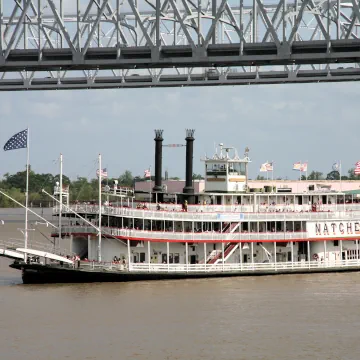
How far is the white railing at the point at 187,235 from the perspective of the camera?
40.6 m

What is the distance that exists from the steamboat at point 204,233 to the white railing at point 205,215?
0.12 feet

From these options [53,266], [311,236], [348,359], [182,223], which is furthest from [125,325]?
[311,236]

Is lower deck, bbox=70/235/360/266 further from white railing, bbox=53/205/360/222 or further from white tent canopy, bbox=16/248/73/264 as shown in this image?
white tent canopy, bbox=16/248/73/264

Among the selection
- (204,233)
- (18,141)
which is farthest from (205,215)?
(18,141)

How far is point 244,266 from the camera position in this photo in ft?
139

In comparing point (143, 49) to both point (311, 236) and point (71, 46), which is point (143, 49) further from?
point (311, 236)

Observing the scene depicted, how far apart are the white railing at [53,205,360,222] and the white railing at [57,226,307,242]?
1.86ft

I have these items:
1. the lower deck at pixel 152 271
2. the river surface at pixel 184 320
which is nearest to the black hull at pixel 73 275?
the lower deck at pixel 152 271

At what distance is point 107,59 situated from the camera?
121ft

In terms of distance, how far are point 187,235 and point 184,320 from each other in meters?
10.4

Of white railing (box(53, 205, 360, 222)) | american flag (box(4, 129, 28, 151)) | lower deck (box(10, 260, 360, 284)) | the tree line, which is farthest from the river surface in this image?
the tree line

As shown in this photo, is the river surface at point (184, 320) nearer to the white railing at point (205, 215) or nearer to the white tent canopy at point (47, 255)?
the white tent canopy at point (47, 255)

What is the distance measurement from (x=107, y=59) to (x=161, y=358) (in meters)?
13.2

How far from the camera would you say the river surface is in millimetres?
27391
